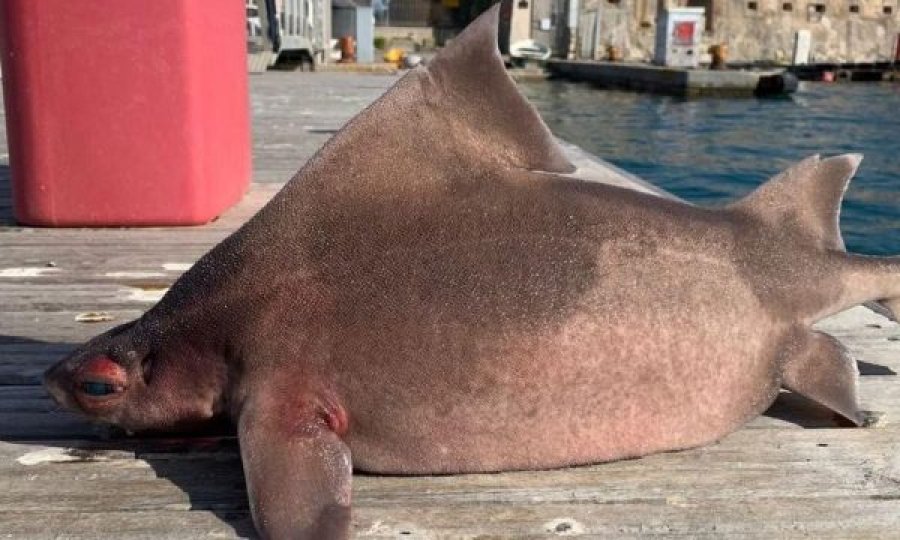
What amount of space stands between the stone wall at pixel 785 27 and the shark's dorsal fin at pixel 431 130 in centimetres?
5100

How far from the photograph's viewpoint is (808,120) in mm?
23562

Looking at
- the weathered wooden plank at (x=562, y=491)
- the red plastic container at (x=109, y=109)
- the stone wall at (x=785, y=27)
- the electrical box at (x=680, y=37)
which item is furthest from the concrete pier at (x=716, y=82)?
the weathered wooden plank at (x=562, y=491)

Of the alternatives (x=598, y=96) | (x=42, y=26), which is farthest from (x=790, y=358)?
(x=598, y=96)

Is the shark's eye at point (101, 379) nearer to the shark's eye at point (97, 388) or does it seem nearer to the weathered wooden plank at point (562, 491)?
the shark's eye at point (97, 388)

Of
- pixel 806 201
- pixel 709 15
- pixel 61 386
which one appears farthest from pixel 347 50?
pixel 61 386

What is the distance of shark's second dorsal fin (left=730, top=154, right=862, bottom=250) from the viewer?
8.89 feet

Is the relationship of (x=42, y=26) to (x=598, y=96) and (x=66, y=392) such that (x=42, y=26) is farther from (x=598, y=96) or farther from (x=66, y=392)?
(x=598, y=96)

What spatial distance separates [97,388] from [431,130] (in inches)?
42.2

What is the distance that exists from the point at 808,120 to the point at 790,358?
2275 cm

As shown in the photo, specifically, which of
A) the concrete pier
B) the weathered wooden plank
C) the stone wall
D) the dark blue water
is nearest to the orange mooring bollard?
the dark blue water

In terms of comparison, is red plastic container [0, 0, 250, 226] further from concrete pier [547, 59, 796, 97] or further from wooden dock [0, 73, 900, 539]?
concrete pier [547, 59, 796, 97]

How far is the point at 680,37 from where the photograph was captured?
36469mm

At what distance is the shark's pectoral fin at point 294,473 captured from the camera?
6.46 ft

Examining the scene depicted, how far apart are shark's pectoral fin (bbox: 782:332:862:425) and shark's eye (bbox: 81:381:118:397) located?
69.8 inches
